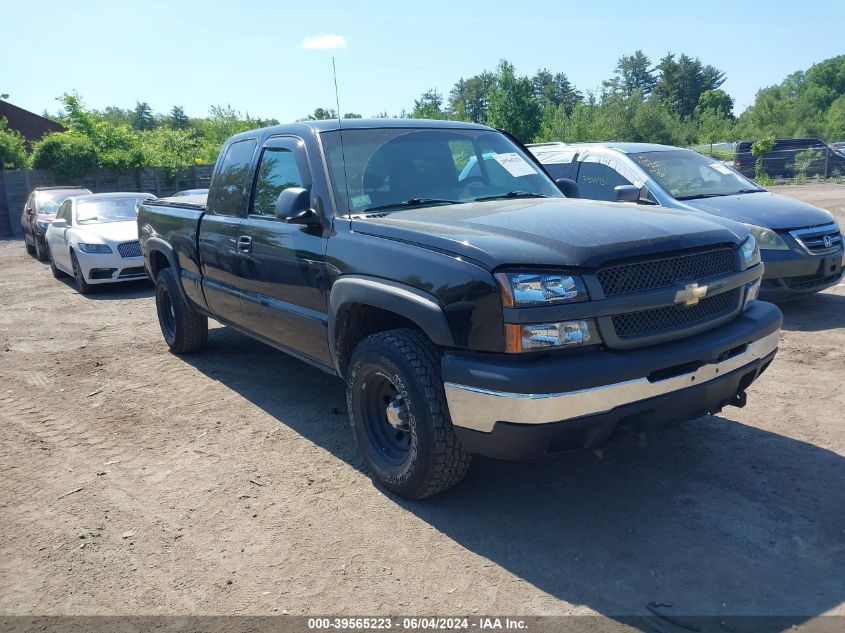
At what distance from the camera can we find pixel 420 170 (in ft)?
14.3

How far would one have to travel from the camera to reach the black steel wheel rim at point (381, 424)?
12.1 ft

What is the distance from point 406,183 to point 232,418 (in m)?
2.17

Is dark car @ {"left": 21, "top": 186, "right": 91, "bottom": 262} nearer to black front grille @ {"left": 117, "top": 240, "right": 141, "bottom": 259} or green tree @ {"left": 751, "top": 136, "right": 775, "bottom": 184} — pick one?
black front grille @ {"left": 117, "top": 240, "right": 141, "bottom": 259}

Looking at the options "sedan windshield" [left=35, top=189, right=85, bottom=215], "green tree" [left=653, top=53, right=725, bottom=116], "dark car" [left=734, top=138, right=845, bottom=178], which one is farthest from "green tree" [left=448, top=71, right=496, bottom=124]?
"sedan windshield" [left=35, top=189, right=85, bottom=215]

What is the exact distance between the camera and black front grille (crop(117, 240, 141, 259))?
10.7 metres

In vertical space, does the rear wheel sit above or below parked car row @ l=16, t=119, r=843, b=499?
below

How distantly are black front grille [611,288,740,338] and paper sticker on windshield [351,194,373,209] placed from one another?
5.64 ft

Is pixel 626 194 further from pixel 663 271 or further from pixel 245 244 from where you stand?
pixel 245 244

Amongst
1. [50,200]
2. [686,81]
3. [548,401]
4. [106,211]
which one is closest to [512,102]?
[50,200]

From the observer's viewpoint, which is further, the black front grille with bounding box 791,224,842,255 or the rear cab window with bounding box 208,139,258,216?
the black front grille with bounding box 791,224,842,255

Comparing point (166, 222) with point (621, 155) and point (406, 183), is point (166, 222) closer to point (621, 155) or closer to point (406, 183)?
point (406, 183)

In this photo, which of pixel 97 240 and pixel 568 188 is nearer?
pixel 568 188

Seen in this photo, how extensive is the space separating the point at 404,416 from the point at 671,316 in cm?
138

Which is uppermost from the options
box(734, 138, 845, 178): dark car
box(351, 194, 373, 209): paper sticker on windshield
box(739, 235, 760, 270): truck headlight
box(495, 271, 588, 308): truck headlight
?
box(351, 194, 373, 209): paper sticker on windshield
